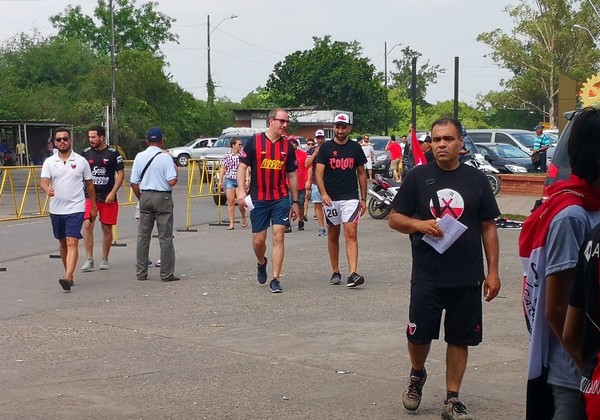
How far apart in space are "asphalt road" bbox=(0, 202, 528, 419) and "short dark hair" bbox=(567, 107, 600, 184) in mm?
2985

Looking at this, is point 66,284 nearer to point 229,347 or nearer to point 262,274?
point 262,274

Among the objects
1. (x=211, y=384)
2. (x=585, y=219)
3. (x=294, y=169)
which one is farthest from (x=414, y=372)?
(x=294, y=169)

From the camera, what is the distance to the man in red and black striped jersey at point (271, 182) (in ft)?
37.2

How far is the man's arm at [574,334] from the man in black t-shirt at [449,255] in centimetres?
251

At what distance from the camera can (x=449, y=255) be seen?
244 inches

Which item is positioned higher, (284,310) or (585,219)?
(585,219)

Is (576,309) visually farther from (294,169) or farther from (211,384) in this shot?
(294,169)

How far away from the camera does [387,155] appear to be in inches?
1544

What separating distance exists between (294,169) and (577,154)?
7989 mm

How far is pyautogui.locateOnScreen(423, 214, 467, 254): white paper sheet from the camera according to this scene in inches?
241

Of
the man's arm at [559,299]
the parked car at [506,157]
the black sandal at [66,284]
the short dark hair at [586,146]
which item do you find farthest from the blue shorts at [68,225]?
the parked car at [506,157]

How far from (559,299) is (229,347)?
16.2 feet

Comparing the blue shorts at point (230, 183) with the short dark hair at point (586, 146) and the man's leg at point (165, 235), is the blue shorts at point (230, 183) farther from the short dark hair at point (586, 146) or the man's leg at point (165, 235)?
the short dark hair at point (586, 146)

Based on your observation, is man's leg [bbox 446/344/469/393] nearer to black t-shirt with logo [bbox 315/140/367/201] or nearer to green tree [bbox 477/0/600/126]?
black t-shirt with logo [bbox 315/140/367/201]
